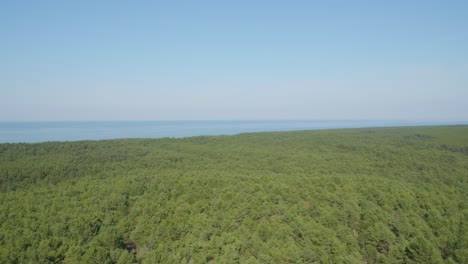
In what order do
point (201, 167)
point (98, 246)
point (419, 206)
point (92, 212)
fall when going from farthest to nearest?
1. point (201, 167)
2. point (419, 206)
3. point (92, 212)
4. point (98, 246)

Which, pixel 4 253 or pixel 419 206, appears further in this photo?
pixel 419 206

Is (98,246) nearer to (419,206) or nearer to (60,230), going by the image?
(60,230)

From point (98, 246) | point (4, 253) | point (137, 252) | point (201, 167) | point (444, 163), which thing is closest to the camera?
point (4, 253)

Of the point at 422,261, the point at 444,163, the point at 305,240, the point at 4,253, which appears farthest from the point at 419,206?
the point at 4,253

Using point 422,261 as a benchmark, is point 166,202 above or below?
above

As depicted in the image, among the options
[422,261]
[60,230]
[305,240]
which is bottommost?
[422,261]

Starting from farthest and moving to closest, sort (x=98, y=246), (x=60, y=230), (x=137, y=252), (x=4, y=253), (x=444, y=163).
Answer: (x=444, y=163)
(x=137, y=252)
(x=60, y=230)
(x=98, y=246)
(x=4, y=253)

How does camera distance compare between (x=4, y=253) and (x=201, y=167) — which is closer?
(x=4, y=253)

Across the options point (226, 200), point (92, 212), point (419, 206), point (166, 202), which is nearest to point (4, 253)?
point (92, 212)

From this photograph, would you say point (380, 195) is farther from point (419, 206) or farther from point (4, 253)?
point (4, 253)
